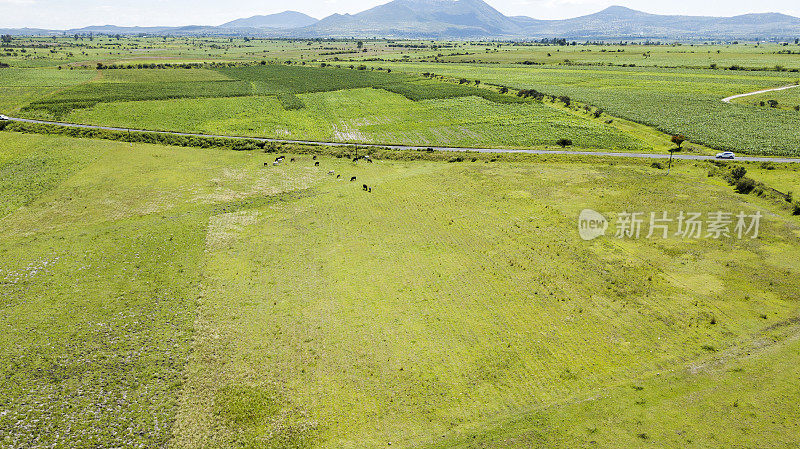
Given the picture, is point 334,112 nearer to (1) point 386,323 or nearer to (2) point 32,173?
(2) point 32,173

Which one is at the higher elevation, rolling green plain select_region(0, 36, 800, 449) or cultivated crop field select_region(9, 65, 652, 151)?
cultivated crop field select_region(9, 65, 652, 151)

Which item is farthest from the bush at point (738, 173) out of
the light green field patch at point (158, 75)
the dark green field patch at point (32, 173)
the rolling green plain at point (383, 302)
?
the light green field patch at point (158, 75)

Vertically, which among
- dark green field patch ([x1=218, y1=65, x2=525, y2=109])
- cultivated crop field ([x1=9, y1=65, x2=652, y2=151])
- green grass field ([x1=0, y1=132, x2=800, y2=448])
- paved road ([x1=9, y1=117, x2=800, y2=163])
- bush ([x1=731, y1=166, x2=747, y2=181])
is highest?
dark green field patch ([x1=218, y1=65, x2=525, y2=109])

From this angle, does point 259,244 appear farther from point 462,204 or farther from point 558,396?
point 558,396

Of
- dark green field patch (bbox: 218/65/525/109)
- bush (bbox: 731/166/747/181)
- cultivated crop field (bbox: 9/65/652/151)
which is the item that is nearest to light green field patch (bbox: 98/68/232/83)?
cultivated crop field (bbox: 9/65/652/151)

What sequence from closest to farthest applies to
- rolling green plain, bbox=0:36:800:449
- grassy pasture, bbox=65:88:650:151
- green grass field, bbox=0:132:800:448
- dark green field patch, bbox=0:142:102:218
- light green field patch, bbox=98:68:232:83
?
green grass field, bbox=0:132:800:448, rolling green plain, bbox=0:36:800:449, dark green field patch, bbox=0:142:102:218, grassy pasture, bbox=65:88:650:151, light green field patch, bbox=98:68:232:83

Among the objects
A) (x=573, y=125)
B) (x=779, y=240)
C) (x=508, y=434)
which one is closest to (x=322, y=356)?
(x=508, y=434)

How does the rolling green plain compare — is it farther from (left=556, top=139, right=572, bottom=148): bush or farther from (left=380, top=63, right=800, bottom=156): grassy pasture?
(left=556, top=139, right=572, bottom=148): bush
